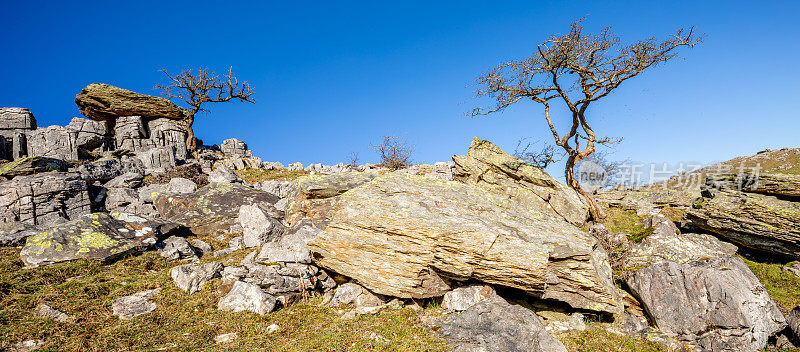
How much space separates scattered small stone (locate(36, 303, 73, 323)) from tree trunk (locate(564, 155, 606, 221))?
25.4 meters

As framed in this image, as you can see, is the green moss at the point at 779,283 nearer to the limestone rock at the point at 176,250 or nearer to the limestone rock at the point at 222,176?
the limestone rock at the point at 176,250

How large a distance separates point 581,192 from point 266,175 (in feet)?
99.6

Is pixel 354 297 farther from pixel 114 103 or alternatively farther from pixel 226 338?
pixel 114 103

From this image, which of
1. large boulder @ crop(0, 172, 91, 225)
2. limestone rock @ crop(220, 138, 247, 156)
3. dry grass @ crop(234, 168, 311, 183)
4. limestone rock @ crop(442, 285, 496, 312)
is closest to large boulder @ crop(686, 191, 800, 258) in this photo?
limestone rock @ crop(442, 285, 496, 312)

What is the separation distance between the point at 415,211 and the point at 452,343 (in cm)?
446

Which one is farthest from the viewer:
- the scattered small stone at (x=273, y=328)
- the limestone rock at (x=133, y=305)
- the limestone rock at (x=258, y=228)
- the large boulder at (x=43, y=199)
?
the large boulder at (x=43, y=199)

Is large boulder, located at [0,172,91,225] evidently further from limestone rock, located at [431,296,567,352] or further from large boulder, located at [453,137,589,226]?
large boulder, located at [453,137,589,226]

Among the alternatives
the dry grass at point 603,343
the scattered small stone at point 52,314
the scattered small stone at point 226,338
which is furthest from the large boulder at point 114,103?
the dry grass at point 603,343

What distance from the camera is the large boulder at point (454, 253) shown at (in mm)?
10000

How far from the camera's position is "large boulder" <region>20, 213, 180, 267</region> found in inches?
466

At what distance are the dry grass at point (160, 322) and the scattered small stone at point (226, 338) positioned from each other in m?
0.16

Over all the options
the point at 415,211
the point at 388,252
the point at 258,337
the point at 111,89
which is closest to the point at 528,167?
the point at 415,211

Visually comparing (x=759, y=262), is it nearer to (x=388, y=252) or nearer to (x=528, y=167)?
(x=528, y=167)

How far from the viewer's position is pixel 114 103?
136 feet
